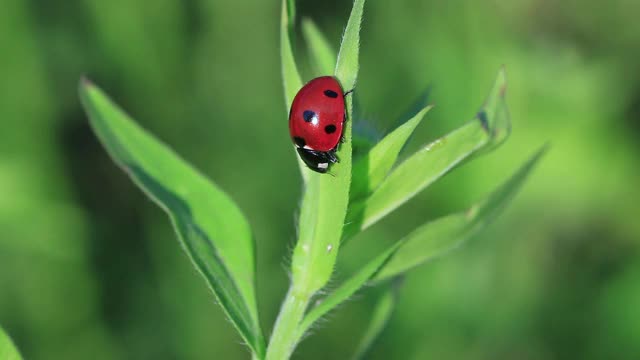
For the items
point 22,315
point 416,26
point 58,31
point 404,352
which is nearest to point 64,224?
point 22,315

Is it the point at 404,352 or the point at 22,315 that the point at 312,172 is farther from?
the point at 22,315

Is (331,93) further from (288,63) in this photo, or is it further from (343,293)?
(343,293)

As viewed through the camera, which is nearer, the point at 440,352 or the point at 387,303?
the point at 387,303

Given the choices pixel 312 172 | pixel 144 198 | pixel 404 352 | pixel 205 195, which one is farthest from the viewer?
pixel 144 198

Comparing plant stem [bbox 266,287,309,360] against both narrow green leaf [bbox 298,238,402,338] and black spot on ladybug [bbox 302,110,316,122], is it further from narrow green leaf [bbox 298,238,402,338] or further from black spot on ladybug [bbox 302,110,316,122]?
black spot on ladybug [bbox 302,110,316,122]

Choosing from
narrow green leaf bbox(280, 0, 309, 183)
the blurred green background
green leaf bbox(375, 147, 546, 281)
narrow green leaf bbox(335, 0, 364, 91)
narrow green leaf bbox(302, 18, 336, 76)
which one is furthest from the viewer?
the blurred green background

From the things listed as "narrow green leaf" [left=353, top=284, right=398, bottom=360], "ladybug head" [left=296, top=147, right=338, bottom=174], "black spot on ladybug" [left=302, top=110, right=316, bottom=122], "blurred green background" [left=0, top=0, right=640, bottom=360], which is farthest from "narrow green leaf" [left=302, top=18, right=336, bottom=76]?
"blurred green background" [left=0, top=0, right=640, bottom=360]
